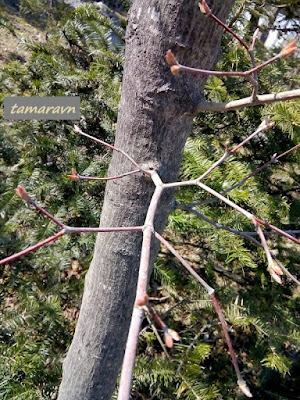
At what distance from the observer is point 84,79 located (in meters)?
1.08

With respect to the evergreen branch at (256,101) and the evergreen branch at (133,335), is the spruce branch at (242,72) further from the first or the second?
the evergreen branch at (133,335)

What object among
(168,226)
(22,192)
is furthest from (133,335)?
(168,226)

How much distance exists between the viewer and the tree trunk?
0.38 m

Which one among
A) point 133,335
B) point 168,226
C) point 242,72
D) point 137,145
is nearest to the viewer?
point 133,335

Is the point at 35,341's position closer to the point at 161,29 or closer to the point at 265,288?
the point at 265,288

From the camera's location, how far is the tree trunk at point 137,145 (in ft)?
1.26

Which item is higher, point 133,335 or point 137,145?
point 137,145

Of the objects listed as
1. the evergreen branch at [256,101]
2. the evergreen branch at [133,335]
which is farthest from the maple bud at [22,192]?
the evergreen branch at [256,101]

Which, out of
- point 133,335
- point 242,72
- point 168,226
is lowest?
point 133,335

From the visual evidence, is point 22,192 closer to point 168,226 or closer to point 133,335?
point 133,335

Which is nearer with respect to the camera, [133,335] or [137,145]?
[133,335]

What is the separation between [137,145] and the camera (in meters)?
0.47

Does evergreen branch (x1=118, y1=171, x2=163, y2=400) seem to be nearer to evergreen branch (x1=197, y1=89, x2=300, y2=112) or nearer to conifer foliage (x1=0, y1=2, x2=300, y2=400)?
evergreen branch (x1=197, y1=89, x2=300, y2=112)

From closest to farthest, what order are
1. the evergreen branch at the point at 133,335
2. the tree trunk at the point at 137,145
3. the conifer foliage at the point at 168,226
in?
the evergreen branch at the point at 133,335
the tree trunk at the point at 137,145
the conifer foliage at the point at 168,226
